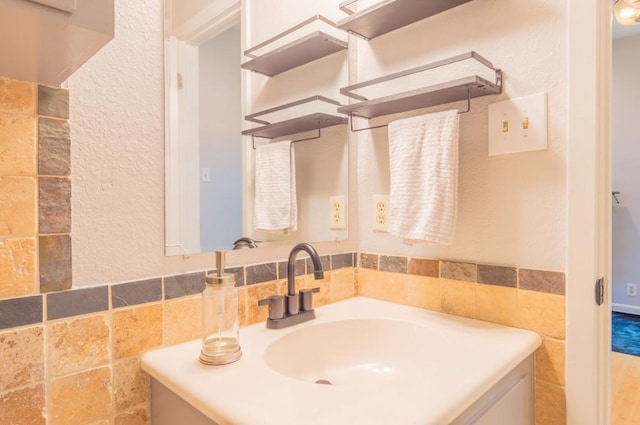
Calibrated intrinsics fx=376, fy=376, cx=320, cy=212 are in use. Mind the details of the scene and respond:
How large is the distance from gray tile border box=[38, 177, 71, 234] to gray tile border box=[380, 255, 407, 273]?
0.84 metres

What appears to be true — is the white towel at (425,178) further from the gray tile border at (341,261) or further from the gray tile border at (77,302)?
the gray tile border at (77,302)

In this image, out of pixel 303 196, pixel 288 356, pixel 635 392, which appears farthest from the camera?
pixel 635 392

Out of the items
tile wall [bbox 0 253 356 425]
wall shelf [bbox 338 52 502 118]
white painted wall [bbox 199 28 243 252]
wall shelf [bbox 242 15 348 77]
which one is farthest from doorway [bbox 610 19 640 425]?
tile wall [bbox 0 253 356 425]

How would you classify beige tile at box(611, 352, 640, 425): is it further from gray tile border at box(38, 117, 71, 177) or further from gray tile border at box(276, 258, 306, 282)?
gray tile border at box(38, 117, 71, 177)

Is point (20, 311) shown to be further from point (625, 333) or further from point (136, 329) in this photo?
point (625, 333)

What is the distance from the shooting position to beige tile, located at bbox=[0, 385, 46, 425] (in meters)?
0.63

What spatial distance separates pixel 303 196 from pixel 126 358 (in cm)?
66

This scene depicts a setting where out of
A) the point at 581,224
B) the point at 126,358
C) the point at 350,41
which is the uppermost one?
the point at 350,41

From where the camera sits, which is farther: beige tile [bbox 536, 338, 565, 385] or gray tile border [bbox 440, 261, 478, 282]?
gray tile border [bbox 440, 261, 478, 282]

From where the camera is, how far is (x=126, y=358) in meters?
0.75

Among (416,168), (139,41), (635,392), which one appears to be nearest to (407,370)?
(416,168)

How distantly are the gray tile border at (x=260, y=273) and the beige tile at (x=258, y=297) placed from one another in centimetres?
1

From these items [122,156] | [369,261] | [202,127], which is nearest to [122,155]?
[122,156]

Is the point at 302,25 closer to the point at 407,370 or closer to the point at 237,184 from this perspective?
the point at 237,184
